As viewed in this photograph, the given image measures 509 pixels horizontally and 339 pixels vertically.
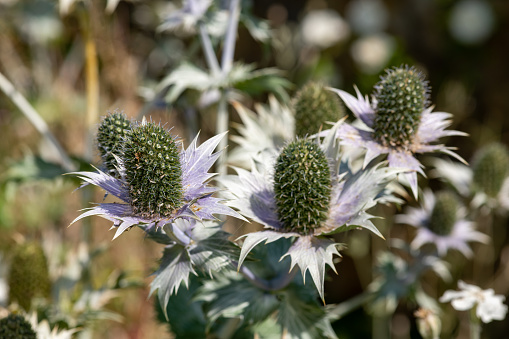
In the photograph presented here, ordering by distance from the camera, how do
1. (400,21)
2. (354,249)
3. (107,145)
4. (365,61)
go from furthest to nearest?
(400,21) → (365,61) → (354,249) → (107,145)

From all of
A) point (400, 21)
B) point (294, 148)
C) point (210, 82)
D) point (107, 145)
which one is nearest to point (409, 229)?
point (400, 21)

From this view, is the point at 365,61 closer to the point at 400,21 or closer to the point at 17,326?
the point at 400,21

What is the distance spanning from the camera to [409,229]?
3154 mm

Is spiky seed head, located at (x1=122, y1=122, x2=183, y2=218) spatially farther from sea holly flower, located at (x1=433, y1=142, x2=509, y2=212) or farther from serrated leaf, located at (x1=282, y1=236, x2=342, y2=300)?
sea holly flower, located at (x1=433, y1=142, x2=509, y2=212)

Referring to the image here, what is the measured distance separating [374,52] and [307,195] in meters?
2.41

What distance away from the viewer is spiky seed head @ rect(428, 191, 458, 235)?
1771 millimetres

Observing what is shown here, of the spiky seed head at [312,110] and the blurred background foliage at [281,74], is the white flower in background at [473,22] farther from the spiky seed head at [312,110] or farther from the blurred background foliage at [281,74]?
the spiky seed head at [312,110]

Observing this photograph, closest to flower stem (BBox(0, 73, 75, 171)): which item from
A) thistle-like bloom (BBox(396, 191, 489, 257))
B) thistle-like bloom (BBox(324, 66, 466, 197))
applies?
thistle-like bloom (BBox(324, 66, 466, 197))

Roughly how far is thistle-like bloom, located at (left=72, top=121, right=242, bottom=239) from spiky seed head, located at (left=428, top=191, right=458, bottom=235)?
3.30 feet

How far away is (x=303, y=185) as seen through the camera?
1.22 m

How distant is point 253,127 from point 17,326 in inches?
37.6

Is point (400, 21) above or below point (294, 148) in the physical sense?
above

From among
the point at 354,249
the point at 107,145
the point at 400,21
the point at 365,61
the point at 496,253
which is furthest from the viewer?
the point at 400,21

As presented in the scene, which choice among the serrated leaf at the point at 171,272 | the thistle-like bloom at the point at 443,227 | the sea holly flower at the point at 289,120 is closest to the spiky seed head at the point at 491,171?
the thistle-like bloom at the point at 443,227
